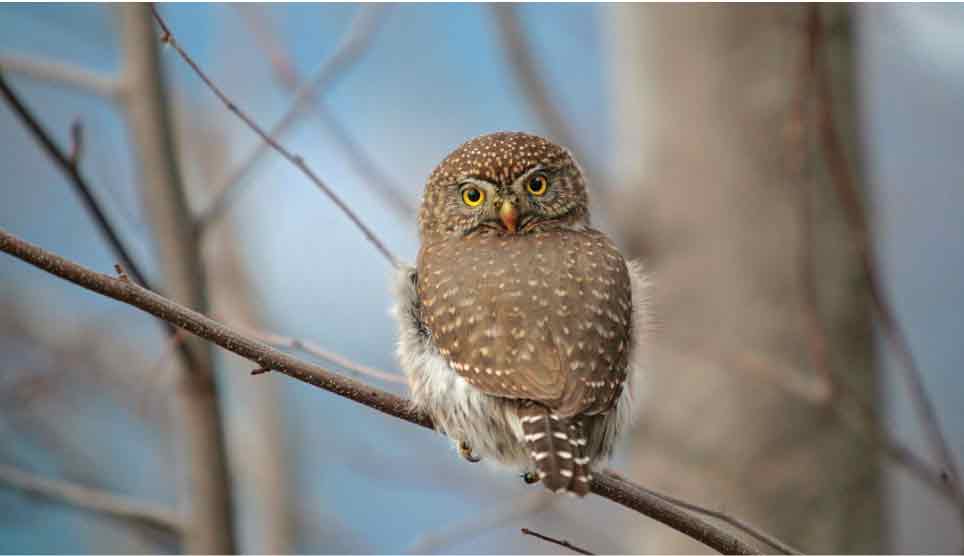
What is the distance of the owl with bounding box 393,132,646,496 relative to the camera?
251cm

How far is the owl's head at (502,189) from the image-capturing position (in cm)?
304

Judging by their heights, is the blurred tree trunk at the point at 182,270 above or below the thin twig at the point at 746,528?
above

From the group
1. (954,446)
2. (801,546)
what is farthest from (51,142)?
(954,446)

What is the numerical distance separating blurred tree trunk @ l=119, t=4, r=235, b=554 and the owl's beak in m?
0.78

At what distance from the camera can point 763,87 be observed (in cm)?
459

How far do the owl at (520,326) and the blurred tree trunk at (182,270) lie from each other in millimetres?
494

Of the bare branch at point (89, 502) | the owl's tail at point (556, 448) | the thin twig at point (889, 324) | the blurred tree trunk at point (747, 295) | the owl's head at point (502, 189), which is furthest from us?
the blurred tree trunk at point (747, 295)

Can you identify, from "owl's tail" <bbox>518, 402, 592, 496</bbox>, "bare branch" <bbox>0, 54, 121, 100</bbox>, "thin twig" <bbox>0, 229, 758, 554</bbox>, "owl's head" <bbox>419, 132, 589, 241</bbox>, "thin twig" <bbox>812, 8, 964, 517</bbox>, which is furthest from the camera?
"owl's head" <bbox>419, 132, 589, 241</bbox>

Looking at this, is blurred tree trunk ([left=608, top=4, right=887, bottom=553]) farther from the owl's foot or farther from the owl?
the owl's foot

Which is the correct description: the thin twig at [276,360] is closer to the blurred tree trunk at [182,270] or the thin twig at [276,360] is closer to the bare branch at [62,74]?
the blurred tree trunk at [182,270]

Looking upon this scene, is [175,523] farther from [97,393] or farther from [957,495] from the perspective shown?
[97,393]

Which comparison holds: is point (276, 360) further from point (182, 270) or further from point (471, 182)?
point (471, 182)

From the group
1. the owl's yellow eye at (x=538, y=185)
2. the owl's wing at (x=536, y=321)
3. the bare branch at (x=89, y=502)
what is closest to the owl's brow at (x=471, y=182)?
the owl's yellow eye at (x=538, y=185)

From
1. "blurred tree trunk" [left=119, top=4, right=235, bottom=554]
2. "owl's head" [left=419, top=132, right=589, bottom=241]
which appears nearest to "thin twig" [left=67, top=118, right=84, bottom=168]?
"blurred tree trunk" [left=119, top=4, right=235, bottom=554]
